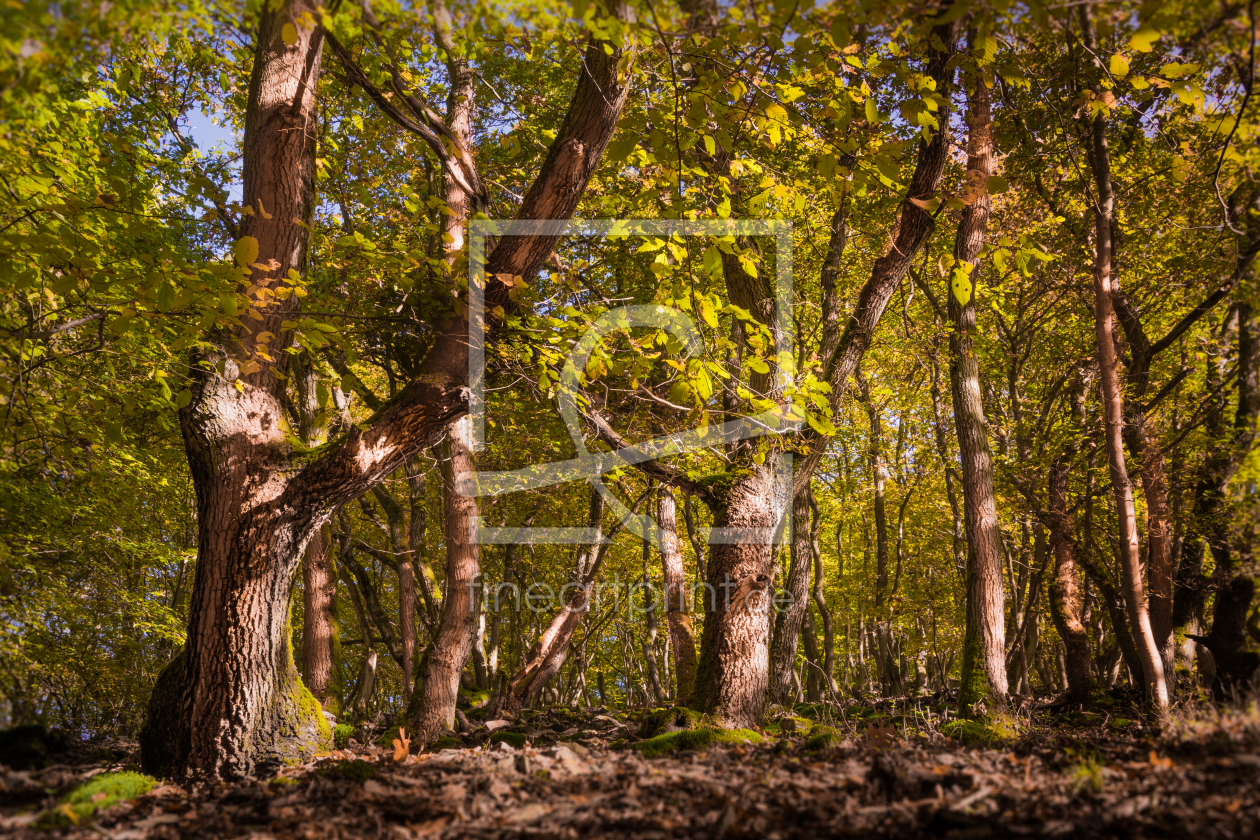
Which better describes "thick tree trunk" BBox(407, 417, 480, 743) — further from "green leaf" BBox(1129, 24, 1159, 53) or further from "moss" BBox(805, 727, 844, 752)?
"green leaf" BBox(1129, 24, 1159, 53)

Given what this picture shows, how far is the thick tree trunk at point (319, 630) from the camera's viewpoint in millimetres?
9062

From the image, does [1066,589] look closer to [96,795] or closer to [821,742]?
[821,742]

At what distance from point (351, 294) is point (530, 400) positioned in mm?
2763

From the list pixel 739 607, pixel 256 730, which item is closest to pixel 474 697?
pixel 739 607

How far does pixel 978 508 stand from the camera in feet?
24.8

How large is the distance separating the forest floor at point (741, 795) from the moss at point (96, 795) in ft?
0.05

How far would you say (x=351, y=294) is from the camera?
8.54 metres

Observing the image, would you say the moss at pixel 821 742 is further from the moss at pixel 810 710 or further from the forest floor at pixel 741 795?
the moss at pixel 810 710

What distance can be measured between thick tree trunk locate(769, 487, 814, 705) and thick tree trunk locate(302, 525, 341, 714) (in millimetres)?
7038

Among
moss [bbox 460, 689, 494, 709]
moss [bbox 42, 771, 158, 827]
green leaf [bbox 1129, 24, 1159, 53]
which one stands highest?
green leaf [bbox 1129, 24, 1159, 53]

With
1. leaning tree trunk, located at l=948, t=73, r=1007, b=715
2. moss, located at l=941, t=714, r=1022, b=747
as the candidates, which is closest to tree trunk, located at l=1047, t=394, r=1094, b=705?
leaning tree trunk, located at l=948, t=73, r=1007, b=715

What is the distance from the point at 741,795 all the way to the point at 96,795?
2.96 m

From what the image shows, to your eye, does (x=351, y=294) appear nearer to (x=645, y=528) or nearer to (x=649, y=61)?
(x=649, y=61)

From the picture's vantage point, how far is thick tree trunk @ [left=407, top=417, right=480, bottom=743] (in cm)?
745
